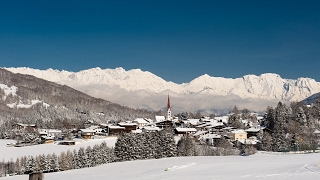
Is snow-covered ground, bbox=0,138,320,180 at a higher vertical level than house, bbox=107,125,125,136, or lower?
lower

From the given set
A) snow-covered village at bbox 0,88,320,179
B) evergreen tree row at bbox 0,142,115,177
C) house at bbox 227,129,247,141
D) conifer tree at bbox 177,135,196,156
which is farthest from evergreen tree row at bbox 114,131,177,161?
house at bbox 227,129,247,141

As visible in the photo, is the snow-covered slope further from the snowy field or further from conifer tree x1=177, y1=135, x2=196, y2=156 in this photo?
the snowy field

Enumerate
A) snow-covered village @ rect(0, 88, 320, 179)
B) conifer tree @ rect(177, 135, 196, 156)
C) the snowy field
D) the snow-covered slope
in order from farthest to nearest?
the snowy field, conifer tree @ rect(177, 135, 196, 156), snow-covered village @ rect(0, 88, 320, 179), the snow-covered slope

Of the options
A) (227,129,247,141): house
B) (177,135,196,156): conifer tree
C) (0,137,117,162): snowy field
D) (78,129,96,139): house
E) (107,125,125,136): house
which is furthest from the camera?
(107,125,125,136): house

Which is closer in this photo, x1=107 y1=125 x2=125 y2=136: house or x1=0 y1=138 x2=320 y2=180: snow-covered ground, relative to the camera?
x1=0 y1=138 x2=320 y2=180: snow-covered ground

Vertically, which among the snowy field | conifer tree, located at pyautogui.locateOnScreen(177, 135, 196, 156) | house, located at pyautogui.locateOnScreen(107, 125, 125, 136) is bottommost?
the snowy field

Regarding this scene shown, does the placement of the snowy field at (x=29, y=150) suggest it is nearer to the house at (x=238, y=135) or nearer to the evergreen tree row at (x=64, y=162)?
the evergreen tree row at (x=64, y=162)

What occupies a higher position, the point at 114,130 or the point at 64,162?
the point at 114,130

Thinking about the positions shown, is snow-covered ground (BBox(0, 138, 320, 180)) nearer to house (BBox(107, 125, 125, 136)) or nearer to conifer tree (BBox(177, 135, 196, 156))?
conifer tree (BBox(177, 135, 196, 156))

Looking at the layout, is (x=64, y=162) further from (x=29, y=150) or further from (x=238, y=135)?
(x=238, y=135)

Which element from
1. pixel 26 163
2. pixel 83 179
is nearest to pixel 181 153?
pixel 26 163

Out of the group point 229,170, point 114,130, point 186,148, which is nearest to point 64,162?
A: point 186,148

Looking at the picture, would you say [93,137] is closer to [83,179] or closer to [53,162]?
[53,162]

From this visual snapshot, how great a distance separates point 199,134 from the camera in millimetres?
99812
